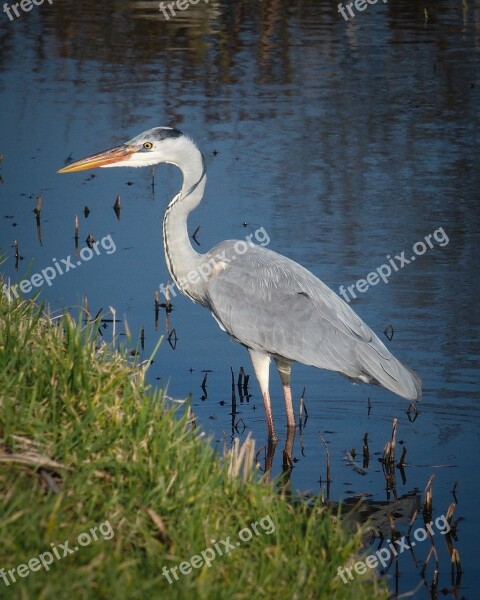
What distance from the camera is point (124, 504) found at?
14.6ft

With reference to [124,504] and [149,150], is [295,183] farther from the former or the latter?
[124,504]

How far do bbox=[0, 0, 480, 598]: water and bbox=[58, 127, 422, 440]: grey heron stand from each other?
1.50ft

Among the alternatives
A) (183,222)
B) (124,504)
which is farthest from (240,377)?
(124,504)

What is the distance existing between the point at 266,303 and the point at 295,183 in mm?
4696

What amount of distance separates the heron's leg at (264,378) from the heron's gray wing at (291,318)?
0.07m

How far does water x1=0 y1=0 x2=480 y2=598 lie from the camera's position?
24.0ft

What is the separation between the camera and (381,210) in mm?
11031

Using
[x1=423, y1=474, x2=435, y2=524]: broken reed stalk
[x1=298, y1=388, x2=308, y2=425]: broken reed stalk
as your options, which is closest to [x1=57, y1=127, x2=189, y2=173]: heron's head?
[x1=298, y1=388, x2=308, y2=425]: broken reed stalk

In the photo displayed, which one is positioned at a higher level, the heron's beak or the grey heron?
the heron's beak

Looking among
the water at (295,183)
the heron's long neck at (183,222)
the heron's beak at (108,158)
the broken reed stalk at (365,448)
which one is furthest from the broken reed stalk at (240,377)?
the heron's beak at (108,158)

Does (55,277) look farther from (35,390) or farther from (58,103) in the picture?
(58,103)

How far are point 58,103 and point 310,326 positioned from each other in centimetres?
862

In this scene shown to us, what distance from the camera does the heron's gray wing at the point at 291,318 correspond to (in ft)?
22.7

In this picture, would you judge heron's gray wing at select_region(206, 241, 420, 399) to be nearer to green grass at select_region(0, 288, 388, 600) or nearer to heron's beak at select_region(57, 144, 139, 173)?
heron's beak at select_region(57, 144, 139, 173)
